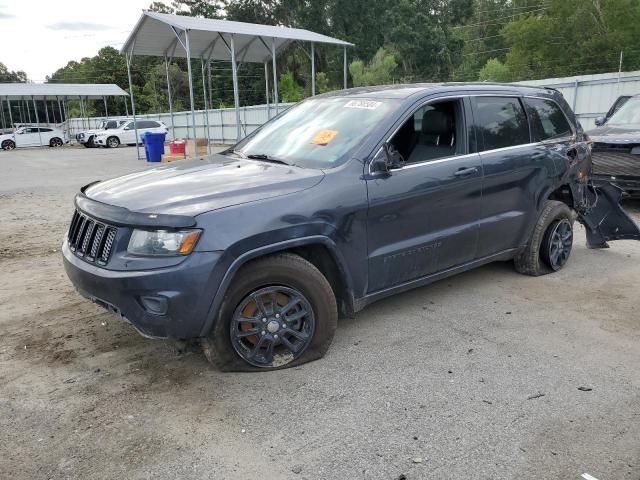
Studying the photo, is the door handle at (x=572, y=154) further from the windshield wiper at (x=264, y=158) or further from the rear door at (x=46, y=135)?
the rear door at (x=46, y=135)

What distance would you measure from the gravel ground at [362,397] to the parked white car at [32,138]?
30759mm

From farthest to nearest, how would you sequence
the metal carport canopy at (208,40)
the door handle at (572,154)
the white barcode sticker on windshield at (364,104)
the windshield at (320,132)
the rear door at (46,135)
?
the rear door at (46,135), the metal carport canopy at (208,40), the door handle at (572,154), the white barcode sticker on windshield at (364,104), the windshield at (320,132)

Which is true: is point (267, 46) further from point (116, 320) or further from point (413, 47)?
point (413, 47)

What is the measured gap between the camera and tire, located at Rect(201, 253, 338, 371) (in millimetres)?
3326

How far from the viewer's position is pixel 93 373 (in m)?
3.54

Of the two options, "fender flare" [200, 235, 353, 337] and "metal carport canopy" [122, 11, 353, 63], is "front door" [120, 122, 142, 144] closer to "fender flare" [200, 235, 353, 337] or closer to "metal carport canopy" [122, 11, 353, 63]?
"metal carport canopy" [122, 11, 353, 63]

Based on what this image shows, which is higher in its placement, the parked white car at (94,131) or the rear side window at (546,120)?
the rear side window at (546,120)

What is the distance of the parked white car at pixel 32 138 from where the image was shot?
31047 mm

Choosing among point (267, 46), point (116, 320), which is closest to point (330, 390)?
point (116, 320)

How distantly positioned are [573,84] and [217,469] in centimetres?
1717

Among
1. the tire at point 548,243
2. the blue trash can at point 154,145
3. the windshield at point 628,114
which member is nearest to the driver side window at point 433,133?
the tire at point 548,243

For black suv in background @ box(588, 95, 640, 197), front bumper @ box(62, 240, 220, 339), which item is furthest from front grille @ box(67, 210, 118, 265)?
black suv in background @ box(588, 95, 640, 197)

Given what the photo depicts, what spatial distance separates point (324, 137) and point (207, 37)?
49.9ft

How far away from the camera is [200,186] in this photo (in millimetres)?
3465
